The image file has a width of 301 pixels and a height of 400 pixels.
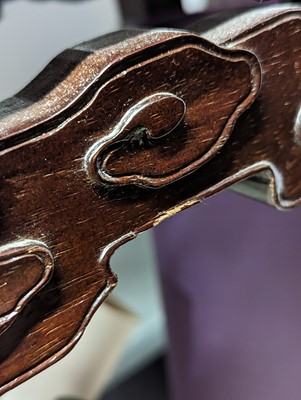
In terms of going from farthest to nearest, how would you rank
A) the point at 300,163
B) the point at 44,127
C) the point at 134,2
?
the point at 134,2, the point at 300,163, the point at 44,127

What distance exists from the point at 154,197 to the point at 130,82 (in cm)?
8

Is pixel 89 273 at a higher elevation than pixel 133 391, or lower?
higher

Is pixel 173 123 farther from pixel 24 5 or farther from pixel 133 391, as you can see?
pixel 133 391

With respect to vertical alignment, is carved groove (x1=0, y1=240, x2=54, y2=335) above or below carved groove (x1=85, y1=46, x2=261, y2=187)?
below

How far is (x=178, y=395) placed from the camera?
2.84ft

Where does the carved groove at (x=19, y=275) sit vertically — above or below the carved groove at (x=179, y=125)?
below

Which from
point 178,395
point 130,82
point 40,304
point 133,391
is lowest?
point 133,391

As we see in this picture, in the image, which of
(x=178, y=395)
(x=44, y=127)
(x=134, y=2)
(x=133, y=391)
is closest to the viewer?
(x=44, y=127)

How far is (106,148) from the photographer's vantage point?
30 centimetres

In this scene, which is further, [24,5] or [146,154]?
[24,5]

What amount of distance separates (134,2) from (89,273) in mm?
502

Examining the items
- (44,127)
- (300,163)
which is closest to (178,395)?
(300,163)

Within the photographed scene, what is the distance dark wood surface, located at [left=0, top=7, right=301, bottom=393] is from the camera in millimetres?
288

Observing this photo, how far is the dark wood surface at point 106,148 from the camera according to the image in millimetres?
288
